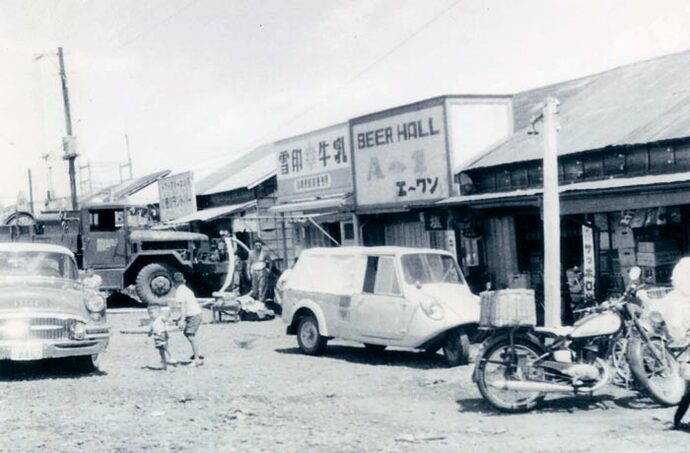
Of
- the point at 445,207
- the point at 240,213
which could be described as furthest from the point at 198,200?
the point at 445,207

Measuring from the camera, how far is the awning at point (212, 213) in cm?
2520

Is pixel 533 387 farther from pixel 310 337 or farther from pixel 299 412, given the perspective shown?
pixel 310 337

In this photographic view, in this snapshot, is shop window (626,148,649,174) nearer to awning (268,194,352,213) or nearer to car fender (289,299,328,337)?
car fender (289,299,328,337)

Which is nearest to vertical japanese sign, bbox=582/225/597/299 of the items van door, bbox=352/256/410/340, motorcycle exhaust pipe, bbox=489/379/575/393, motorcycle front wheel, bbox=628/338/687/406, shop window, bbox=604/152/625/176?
shop window, bbox=604/152/625/176

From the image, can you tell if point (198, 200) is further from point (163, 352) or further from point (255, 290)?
point (163, 352)

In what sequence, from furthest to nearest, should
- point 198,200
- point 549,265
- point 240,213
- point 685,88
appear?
point 198,200 → point 240,213 → point 685,88 → point 549,265

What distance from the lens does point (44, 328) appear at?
9.81 m

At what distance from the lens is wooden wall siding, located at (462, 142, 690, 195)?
11508mm

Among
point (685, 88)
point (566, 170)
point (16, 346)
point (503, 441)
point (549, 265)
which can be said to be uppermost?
point (685, 88)

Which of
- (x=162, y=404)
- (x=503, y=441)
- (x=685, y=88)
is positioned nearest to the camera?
(x=503, y=441)

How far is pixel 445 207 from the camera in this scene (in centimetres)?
1503

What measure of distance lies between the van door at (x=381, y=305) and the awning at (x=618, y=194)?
109 inches

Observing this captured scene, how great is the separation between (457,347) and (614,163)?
169 inches

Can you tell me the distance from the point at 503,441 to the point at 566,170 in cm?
767
